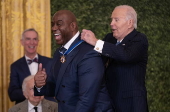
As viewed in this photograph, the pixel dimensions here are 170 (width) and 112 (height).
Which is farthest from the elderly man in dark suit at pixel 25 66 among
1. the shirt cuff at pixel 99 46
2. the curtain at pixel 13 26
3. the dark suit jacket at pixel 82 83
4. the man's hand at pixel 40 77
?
the shirt cuff at pixel 99 46

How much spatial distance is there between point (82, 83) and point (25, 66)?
225cm

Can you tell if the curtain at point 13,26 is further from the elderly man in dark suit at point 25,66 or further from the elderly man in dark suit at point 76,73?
the elderly man in dark suit at point 76,73

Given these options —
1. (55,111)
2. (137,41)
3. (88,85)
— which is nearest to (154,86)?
(55,111)

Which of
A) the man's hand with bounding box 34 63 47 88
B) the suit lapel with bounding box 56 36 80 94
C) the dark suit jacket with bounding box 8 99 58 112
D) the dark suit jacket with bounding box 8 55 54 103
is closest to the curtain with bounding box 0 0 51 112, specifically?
the dark suit jacket with bounding box 8 55 54 103

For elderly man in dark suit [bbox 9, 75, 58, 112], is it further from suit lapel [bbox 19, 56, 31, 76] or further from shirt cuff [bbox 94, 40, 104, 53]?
shirt cuff [bbox 94, 40, 104, 53]

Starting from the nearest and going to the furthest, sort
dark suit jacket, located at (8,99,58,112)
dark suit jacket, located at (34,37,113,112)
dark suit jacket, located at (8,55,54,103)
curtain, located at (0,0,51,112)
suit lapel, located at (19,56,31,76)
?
dark suit jacket, located at (34,37,113,112) → dark suit jacket, located at (8,99,58,112) → dark suit jacket, located at (8,55,54,103) → suit lapel, located at (19,56,31,76) → curtain, located at (0,0,51,112)

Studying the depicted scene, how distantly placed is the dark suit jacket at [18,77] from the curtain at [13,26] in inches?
31.3

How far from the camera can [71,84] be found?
267cm

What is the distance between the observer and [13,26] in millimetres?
5508

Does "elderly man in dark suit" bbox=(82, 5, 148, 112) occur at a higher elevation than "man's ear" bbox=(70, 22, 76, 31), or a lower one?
lower

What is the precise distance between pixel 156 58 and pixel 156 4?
2.99 ft

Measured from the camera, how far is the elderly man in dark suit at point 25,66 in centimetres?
451

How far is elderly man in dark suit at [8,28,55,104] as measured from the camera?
14.8 ft

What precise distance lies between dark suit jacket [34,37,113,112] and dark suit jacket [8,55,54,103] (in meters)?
1.77
